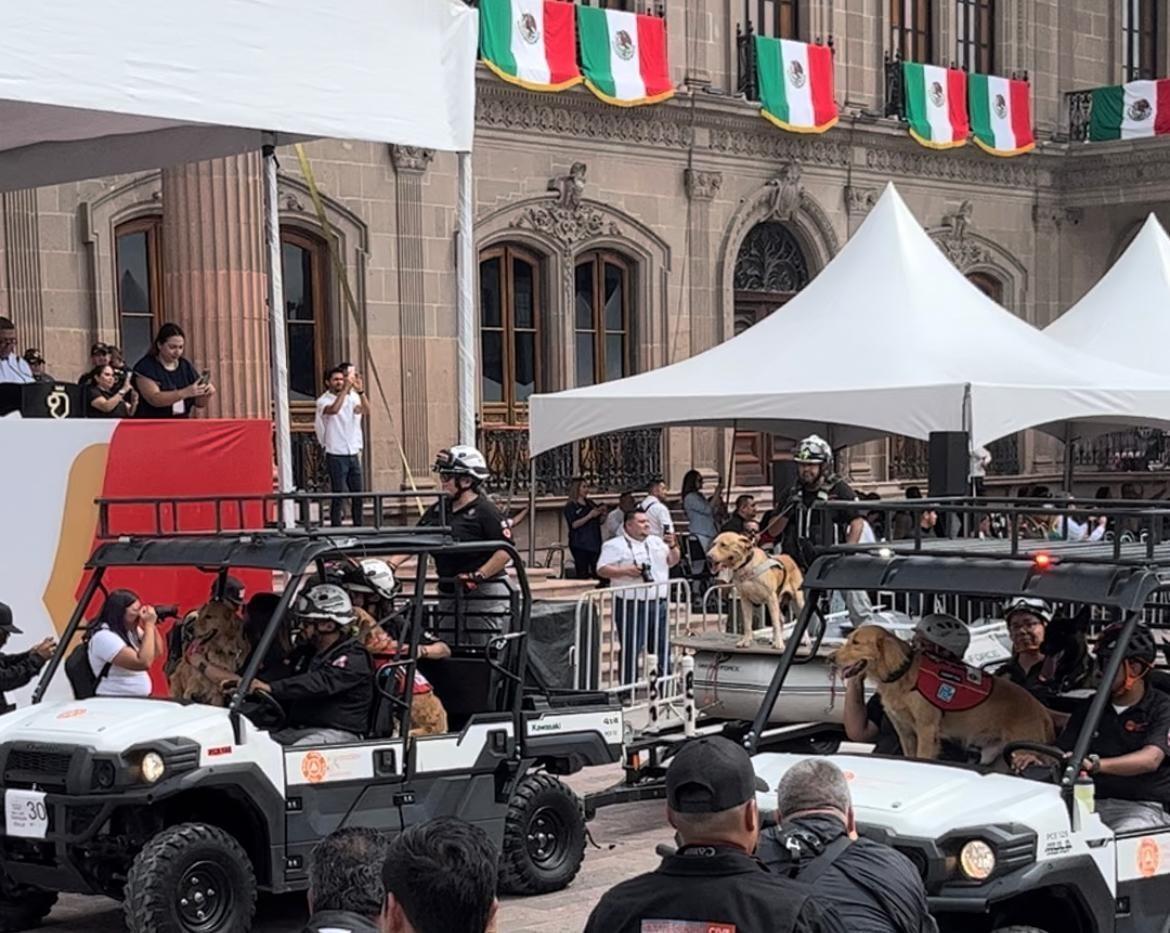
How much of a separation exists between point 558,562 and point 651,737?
39.6 ft

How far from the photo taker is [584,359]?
2542cm

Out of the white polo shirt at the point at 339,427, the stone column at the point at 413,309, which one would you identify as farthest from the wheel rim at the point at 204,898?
the stone column at the point at 413,309

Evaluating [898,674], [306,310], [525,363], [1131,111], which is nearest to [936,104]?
[1131,111]

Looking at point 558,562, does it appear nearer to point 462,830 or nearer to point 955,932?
point 955,932

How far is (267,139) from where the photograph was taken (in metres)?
12.6

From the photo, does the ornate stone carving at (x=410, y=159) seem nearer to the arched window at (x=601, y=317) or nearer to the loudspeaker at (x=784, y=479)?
the arched window at (x=601, y=317)

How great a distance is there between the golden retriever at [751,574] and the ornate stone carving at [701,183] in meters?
14.6

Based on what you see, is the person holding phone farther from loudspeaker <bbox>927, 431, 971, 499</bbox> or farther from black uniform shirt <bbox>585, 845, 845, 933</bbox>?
black uniform shirt <bbox>585, 845, 845, 933</bbox>

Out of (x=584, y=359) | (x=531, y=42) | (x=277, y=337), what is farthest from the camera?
(x=584, y=359)

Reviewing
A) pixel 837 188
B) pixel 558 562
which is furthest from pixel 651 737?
pixel 837 188

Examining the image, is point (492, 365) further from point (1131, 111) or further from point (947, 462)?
point (1131, 111)

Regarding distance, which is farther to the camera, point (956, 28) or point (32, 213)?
point (956, 28)

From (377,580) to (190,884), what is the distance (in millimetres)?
Result: 2078

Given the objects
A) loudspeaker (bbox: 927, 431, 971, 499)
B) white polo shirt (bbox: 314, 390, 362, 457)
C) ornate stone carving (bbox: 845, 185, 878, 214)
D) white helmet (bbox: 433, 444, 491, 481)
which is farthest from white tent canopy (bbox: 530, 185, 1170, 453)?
ornate stone carving (bbox: 845, 185, 878, 214)
